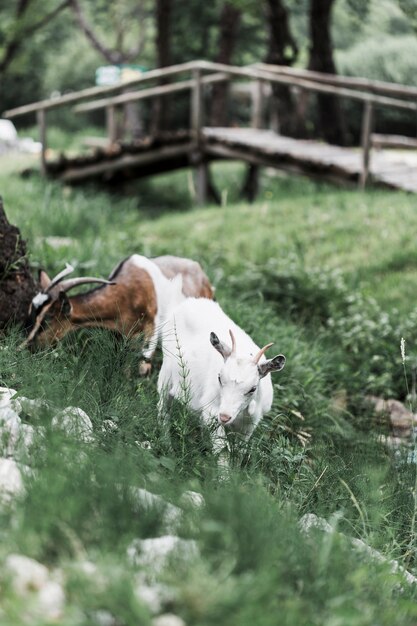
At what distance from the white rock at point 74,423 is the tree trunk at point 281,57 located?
11747 mm

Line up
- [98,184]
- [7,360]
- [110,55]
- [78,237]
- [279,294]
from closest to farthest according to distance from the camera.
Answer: [7,360] < [279,294] < [78,237] < [98,184] < [110,55]

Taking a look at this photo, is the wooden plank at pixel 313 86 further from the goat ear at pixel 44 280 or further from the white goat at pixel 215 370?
the white goat at pixel 215 370

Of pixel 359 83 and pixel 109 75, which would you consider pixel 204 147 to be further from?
pixel 109 75

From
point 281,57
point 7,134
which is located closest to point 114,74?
point 281,57

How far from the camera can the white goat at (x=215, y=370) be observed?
3.65 metres

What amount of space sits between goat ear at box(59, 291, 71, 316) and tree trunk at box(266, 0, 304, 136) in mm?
10329

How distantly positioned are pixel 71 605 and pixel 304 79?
40.8ft

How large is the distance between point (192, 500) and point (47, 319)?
223 centimetres

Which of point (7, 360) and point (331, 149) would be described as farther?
point (331, 149)

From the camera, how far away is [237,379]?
363 cm

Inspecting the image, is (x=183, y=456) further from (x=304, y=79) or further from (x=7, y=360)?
(x=304, y=79)

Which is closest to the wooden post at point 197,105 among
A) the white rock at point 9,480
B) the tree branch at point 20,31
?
the tree branch at point 20,31

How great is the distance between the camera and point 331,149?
12461mm

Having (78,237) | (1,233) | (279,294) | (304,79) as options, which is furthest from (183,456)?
(304,79)
